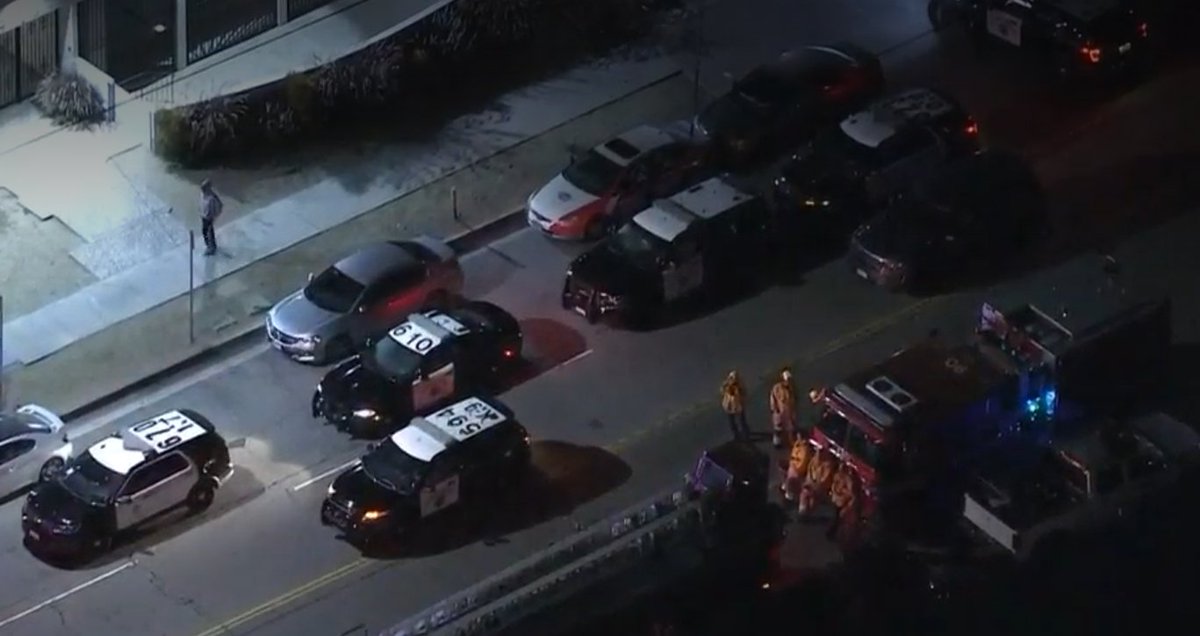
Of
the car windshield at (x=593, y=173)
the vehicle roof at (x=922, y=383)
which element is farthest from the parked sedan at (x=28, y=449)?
the vehicle roof at (x=922, y=383)

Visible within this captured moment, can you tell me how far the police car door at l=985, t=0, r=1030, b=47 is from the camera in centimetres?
5244

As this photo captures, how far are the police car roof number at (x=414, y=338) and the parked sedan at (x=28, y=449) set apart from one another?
16.6 feet

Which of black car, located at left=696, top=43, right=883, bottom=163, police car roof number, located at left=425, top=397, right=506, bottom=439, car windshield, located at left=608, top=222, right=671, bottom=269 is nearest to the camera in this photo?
police car roof number, located at left=425, top=397, right=506, bottom=439

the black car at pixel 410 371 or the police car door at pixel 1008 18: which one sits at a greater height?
the police car door at pixel 1008 18

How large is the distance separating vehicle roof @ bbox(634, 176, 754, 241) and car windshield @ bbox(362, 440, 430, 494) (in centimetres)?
670

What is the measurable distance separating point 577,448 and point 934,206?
7467mm

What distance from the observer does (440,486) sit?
41.7m

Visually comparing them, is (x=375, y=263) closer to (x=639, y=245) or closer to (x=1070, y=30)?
(x=639, y=245)

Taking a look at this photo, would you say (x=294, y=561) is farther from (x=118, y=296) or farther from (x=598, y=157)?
(x=598, y=157)

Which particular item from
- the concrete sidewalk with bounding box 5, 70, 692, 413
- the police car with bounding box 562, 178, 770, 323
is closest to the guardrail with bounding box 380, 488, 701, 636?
the police car with bounding box 562, 178, 770, 323

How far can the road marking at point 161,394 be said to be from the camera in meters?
44.4

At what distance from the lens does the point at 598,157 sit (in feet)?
161

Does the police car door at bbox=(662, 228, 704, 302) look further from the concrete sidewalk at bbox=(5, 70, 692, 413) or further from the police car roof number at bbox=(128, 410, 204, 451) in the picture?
the police car roof number at bbox=(128, 410, 204, 451)

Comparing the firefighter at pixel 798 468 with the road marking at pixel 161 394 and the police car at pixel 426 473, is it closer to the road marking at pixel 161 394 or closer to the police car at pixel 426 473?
the police car at pixel 426 473
